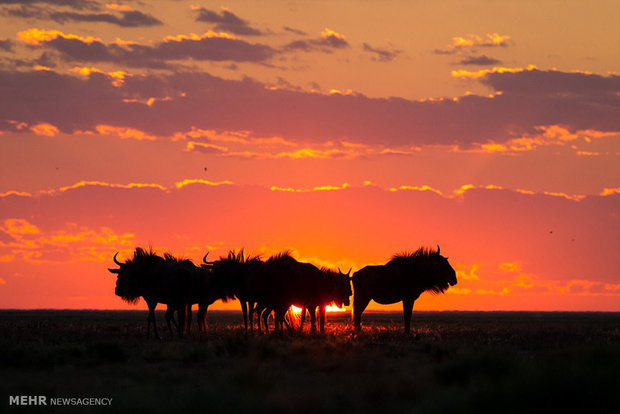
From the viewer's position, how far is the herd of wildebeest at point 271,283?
3005 centimetres

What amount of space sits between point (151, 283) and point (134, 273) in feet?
2.29

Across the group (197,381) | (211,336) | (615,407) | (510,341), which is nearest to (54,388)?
(197,381)

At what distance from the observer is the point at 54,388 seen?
16.2 metres

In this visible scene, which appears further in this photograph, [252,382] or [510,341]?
[510,341]

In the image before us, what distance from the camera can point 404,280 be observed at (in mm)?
34219

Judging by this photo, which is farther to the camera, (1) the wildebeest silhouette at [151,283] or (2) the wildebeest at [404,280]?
(2) the wildebeest at [404,280]

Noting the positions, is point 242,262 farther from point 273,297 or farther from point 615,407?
point 615,407

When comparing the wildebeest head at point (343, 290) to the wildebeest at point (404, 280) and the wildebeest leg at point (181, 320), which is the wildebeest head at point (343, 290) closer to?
the wildebeest at point (404, 280)

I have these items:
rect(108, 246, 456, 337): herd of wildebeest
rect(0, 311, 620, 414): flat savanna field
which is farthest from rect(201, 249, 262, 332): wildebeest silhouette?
rect(0, 311, 620, 414): flat savanna field

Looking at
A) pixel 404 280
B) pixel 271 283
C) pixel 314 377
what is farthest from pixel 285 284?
pixel 314 377

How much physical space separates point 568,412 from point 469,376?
3.53m

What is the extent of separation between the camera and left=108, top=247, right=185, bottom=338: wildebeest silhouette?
1198 inches

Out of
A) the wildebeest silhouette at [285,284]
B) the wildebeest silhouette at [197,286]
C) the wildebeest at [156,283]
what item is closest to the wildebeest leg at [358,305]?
the wildebeest silhouette at [285,284]

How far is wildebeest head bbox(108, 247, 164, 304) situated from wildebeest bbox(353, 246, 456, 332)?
340 inches
